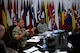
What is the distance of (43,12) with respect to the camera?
267 inches

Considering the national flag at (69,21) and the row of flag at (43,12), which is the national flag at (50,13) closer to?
the row of flag at (43,12)

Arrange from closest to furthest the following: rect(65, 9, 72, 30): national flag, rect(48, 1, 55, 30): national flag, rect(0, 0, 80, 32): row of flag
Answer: rect(0, 0, 80, 32): row of flag → rect(48, 1, 55, 30): national flag → rect(65, 9, 72, 30): national flag

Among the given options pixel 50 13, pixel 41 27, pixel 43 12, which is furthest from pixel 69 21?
pixel 41 27

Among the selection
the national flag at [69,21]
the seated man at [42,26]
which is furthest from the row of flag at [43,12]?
the seated man at [42,26]

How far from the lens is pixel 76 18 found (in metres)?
7.10

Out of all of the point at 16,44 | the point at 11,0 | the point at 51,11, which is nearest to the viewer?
the point at 16,44

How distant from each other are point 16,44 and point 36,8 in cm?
268

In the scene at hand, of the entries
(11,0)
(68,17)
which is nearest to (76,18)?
(68,17)

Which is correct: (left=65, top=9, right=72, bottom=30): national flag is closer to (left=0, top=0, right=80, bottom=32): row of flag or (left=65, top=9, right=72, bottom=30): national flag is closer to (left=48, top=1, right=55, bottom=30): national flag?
(left=0, top=0, right=80, bottom=32): row of flag

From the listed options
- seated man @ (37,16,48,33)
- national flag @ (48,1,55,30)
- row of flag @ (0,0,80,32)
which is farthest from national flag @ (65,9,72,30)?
seated man @ (37,16,48,33)

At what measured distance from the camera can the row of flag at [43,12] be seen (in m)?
6.42

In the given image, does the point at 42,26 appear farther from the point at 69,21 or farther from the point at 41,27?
the point at 69,21

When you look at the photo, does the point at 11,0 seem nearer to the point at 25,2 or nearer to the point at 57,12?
the point at 25,2

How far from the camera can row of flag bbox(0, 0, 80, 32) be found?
6.42 meters
